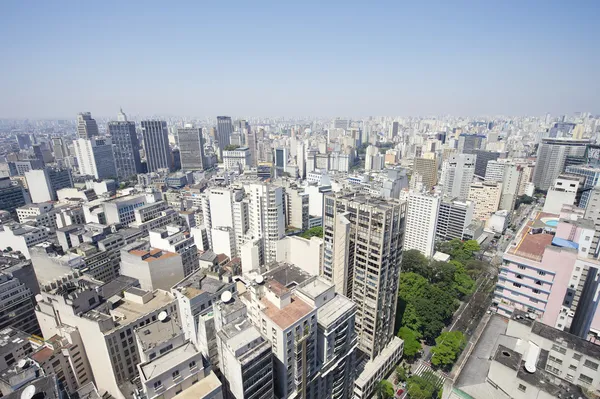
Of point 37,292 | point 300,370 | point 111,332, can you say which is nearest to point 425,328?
point 300,370

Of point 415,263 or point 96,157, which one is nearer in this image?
point 415,263

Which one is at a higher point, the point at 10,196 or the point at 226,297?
the point at 226,297

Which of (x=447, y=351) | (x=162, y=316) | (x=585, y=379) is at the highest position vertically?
(x=162, y=316)

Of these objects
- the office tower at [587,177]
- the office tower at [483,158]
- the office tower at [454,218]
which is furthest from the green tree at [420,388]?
the office tower at [483,158]

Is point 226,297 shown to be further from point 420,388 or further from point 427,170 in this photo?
point 427,170

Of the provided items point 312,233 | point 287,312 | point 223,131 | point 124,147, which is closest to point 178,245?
point 287,312

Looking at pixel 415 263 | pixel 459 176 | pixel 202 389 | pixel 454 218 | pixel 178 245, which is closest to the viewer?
pixel 202 389

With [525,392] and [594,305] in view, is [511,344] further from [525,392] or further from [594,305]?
[594,305]
